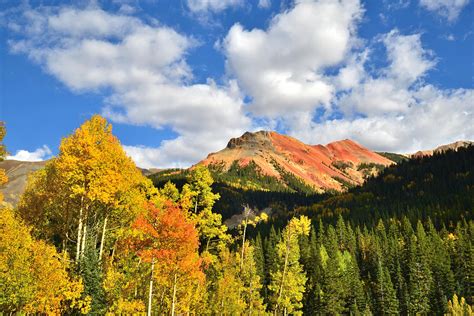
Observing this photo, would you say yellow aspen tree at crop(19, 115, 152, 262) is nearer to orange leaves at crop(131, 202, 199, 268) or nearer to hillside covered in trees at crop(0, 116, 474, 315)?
hillside covered in trees at crop(0, 116, 474, 315)

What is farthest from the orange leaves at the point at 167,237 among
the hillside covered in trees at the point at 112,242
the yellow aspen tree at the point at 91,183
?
the yellow aspen tree at the point at 91,183

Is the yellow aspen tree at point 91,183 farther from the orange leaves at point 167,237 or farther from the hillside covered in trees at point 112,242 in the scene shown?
the orange leaves at point 167,237

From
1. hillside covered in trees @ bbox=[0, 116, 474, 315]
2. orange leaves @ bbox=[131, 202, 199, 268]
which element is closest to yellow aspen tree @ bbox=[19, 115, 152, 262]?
hillside covered in trees @ bbox=[0, 116, 474, 315]

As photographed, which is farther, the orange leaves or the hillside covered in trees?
the orange leaves

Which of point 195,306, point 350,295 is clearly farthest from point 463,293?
point 195,306

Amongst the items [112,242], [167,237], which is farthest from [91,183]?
[112,242]

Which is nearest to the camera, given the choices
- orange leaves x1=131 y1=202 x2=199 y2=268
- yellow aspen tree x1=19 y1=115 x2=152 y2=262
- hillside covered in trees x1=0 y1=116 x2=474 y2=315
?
hillside covered in trees x1=0 y1=116 x2=474 y2=315

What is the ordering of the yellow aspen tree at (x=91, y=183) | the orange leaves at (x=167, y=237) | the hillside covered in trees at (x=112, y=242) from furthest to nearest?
the yellow aspen tree at (x=91, y=183)
the orange leaves at (x=167, y=237)
the hillside covered in trees at (x=112, y=242)

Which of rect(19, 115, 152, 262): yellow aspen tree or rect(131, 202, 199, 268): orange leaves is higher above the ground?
rect(19, 115, 152, 262): yellow aspen tree

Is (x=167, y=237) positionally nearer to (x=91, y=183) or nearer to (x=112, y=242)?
(x=91, y=183)

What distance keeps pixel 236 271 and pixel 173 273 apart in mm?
15509

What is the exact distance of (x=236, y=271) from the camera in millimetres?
44625

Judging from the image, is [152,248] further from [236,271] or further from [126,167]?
[236,271]

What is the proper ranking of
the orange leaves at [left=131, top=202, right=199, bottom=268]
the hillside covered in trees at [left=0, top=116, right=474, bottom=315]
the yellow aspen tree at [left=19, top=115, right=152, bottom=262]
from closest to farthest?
the hillside covered in trees at [left=0, top=116, right=474, bottom=315], the orange leaves at [left=131, top=202, right=199, bottom=268], the yellow aspen tree at [left=19, top=115, right=152, bottom=262]
